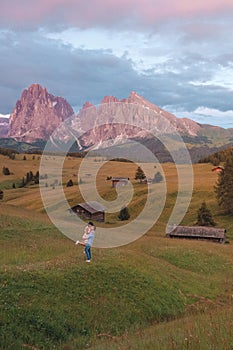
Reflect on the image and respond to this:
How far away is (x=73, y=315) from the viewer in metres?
19.5

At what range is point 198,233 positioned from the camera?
62.5 m

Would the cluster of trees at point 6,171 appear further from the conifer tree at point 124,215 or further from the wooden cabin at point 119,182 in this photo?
the conifer tree at point 124,215

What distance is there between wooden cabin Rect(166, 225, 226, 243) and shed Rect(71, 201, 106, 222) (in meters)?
25.6

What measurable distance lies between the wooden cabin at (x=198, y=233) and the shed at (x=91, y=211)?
2558 cm

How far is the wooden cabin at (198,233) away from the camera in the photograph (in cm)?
6184

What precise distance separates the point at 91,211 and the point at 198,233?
3005 centimetres

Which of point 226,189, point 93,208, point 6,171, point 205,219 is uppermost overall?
point 6,171

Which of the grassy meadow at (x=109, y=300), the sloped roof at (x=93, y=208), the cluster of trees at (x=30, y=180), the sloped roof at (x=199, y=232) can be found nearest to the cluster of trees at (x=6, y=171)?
the cluster of trees at (x=30, y=180)

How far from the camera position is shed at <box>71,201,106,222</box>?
277 feet

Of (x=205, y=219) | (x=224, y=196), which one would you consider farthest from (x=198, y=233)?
(x=224, y=196)

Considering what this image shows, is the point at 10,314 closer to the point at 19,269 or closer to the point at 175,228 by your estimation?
the point at 19,269

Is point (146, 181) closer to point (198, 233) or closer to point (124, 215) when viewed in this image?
point (124, 215)

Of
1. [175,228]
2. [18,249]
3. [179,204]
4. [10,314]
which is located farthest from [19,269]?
[179,204]

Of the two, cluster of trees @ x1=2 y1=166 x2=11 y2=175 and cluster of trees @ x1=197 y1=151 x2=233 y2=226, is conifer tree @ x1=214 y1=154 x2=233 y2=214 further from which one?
cluster of trees @ x1=2 y1=166 x2=11 y2=175
